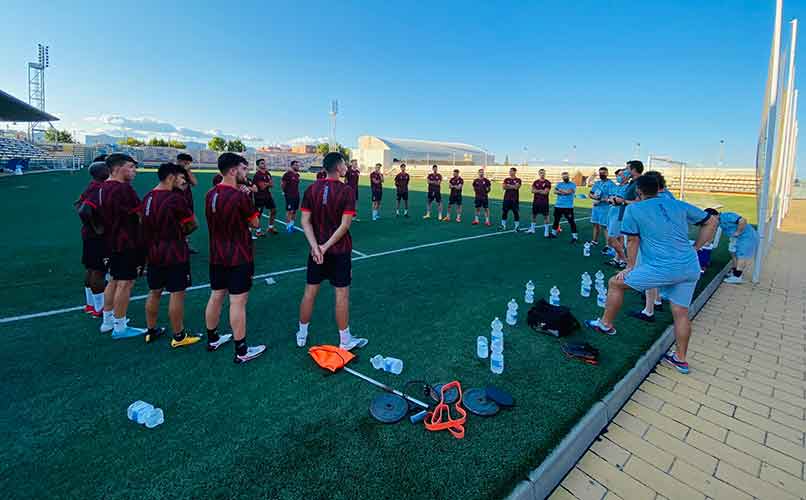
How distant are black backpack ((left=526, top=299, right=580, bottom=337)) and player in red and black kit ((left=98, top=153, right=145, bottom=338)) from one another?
514cm

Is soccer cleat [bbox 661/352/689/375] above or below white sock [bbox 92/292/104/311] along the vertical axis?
below

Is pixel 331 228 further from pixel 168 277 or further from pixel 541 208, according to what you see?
pixel 541 208

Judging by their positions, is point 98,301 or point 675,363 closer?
point 675,363

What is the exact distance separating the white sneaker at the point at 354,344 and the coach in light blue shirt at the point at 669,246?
3200 millimetres

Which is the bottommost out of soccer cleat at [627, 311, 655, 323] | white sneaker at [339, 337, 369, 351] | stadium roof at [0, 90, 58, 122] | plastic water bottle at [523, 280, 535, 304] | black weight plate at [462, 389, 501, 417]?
black weight plate at [462, 389, 501, 417]

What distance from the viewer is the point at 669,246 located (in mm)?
4168

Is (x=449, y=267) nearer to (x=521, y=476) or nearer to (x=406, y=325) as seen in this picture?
(x=406, y=325)

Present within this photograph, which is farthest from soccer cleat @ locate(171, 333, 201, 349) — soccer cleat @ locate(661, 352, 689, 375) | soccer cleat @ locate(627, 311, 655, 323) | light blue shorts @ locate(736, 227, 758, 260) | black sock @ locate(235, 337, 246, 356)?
light blue shorts @ locate(736, 227, 758, 260)

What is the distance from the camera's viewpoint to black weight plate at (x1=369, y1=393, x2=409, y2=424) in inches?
126

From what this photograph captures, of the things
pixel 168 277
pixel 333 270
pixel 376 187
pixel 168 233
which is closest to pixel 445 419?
pixel 333 270

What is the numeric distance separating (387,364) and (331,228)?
5.20 feet

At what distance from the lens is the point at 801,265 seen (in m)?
9.79

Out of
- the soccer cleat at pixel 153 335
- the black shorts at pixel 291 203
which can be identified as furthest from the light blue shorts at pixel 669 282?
the black shorts at pixel 291 203

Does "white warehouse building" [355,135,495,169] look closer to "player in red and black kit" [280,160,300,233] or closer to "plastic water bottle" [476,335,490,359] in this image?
"player in red and black kit" [280,160,300,233]
